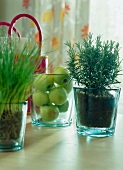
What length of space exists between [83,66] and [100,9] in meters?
1.08

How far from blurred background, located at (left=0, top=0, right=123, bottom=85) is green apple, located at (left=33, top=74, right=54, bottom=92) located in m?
0.87

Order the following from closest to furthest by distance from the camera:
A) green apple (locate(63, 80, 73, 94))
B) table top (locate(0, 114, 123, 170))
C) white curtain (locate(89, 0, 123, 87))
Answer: table top (locate(0, 114, 123, 170))
green apple (locate(63, 80, 73, 94))
white curtain (locate(89, 0, 123, 87))

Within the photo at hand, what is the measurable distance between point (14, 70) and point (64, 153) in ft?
0.53

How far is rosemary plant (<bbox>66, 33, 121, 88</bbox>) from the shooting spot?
65 cm

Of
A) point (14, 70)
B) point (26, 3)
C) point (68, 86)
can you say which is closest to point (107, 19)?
point (26, 3)

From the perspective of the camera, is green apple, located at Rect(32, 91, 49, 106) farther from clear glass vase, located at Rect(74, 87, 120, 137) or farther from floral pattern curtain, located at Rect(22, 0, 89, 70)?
floral pattern curtain, located at Rect(22, 0, 89, 70)

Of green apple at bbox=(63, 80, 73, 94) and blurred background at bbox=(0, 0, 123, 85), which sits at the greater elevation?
blurred background at bbox=(0, 0, 123, 85)

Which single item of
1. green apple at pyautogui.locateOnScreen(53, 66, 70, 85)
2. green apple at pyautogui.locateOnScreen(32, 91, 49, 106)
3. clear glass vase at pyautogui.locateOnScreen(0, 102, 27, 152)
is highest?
green apple at pyautogui.locateOnScreen(53, 66, 70, 85)

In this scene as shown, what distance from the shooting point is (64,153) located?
537 mm

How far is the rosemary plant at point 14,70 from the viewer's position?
1.73 feet

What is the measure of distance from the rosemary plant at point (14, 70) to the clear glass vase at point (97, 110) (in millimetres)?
154

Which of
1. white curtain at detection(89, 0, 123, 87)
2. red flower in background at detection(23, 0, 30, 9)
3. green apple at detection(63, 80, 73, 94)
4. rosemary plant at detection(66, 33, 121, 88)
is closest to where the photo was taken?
rosemary plant at detection(66, 33, 121, 88)

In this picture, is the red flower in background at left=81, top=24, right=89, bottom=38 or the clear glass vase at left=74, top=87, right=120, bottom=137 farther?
the red flower in background at left=81, top=24, right=89, bottom=38

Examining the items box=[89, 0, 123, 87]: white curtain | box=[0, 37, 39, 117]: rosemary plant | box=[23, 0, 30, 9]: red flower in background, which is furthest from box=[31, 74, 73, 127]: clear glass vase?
box=[23, 0, 30, 9]: red flower in background
